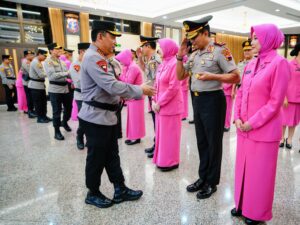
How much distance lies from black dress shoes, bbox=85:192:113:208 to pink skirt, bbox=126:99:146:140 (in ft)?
5.65

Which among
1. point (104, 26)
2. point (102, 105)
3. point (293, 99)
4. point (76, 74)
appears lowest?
point (293, 99)

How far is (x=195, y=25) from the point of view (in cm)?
185

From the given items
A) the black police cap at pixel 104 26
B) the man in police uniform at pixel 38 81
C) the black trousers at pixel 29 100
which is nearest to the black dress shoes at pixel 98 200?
the black police cap at pixel 104 26

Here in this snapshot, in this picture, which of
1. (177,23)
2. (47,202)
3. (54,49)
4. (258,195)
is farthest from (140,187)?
(177,23)

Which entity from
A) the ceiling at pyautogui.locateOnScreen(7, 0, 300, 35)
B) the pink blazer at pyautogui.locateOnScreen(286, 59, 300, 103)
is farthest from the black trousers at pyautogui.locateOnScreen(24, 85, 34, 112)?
the pink blazer at pyautogui.locateOnScreen(286, 59, 300, 103)

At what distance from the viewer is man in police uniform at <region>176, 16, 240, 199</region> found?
1862mm

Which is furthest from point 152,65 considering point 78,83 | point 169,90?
point 78,83

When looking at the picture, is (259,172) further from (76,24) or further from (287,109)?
(76,24)

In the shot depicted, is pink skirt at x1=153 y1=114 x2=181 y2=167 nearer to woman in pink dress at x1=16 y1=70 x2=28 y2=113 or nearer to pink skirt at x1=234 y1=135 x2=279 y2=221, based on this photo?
pink skirt at x1=234 y1=135 x2=279 y2=221

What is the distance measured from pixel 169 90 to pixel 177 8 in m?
7.07

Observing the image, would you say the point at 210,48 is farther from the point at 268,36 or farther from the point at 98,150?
the point at 98,150

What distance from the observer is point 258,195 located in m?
1.64

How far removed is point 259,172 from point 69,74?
11.0ft

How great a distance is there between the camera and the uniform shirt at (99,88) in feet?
5.62
